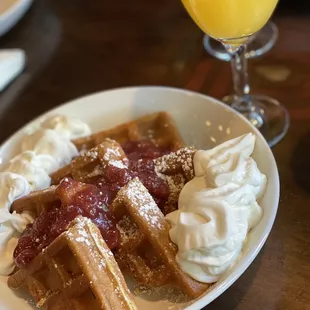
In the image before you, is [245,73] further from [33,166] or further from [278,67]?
[33,166]

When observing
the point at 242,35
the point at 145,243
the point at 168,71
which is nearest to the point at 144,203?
the point at 145,243

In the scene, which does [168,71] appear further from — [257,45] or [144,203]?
[144,203]

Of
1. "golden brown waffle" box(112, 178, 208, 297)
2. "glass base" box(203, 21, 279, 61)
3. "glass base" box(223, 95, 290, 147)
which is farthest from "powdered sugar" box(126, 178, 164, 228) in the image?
"glass base" box(203, 21, 279, 61)

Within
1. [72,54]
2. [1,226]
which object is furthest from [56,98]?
[1,226]

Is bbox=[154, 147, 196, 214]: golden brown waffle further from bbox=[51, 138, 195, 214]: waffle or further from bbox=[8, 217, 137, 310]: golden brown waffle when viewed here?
bbox=[8, 217, 137, 310]: golden brown waffle

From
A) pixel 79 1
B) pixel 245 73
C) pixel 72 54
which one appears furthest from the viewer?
pixel 79 1

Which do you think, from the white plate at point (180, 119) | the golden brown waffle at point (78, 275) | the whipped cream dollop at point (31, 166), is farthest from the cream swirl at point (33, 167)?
the golden brown waffle at point (78, 275)
